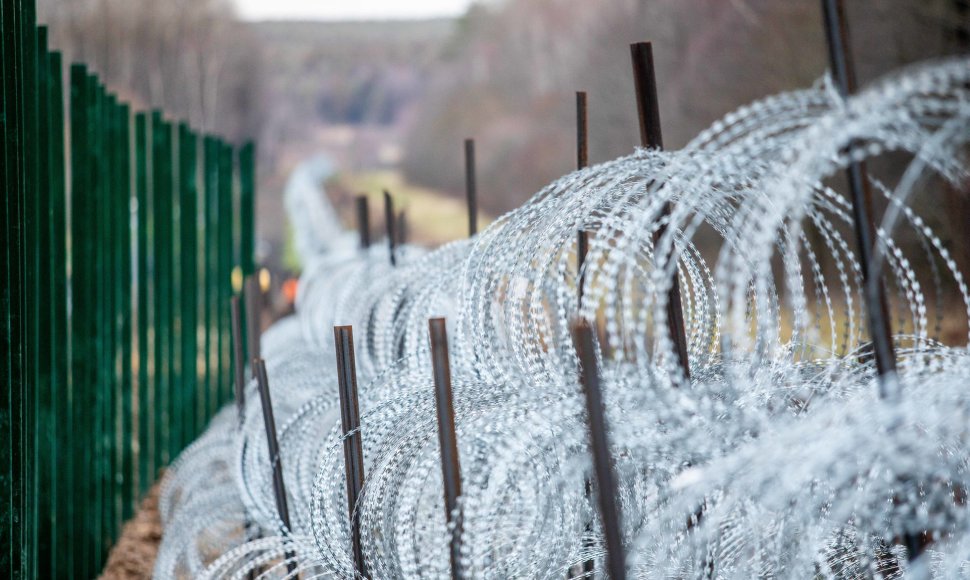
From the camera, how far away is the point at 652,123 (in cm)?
249

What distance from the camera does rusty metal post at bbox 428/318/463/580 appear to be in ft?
6.38

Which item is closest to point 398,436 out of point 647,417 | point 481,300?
point 481,300

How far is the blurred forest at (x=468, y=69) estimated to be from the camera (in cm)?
1110

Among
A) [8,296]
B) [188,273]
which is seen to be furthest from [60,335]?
[188,273]

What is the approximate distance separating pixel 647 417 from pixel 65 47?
16.7 meters

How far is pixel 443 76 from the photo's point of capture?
3275cm

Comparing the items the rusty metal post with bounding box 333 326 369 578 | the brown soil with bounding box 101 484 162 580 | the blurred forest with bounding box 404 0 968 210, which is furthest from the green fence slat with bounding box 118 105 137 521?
the blurred forest with bounding box 404 0 968 210

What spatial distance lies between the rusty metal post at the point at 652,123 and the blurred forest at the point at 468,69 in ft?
22.2

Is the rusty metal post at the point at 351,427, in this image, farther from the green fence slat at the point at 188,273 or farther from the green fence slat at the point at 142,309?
the green fence slat at the point at 188,273

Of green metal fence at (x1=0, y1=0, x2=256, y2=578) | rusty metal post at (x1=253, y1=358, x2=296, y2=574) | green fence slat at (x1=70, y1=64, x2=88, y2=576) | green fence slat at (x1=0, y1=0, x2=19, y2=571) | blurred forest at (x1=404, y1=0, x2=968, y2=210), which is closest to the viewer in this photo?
rusty metal post at (x1=253, y1=358, x2=296, y2=574)

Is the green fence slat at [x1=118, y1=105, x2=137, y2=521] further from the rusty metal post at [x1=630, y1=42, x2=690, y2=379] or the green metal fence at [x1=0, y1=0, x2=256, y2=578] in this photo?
the rusty metal post at [x1=630, y1=42, x2=690, y2=379]

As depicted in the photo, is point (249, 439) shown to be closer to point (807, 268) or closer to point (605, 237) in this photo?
point (605, 237)

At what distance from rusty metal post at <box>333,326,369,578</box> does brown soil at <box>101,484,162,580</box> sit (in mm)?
2928

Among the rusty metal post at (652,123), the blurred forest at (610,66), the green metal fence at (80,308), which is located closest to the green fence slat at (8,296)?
the green metal fence at (80,308)
